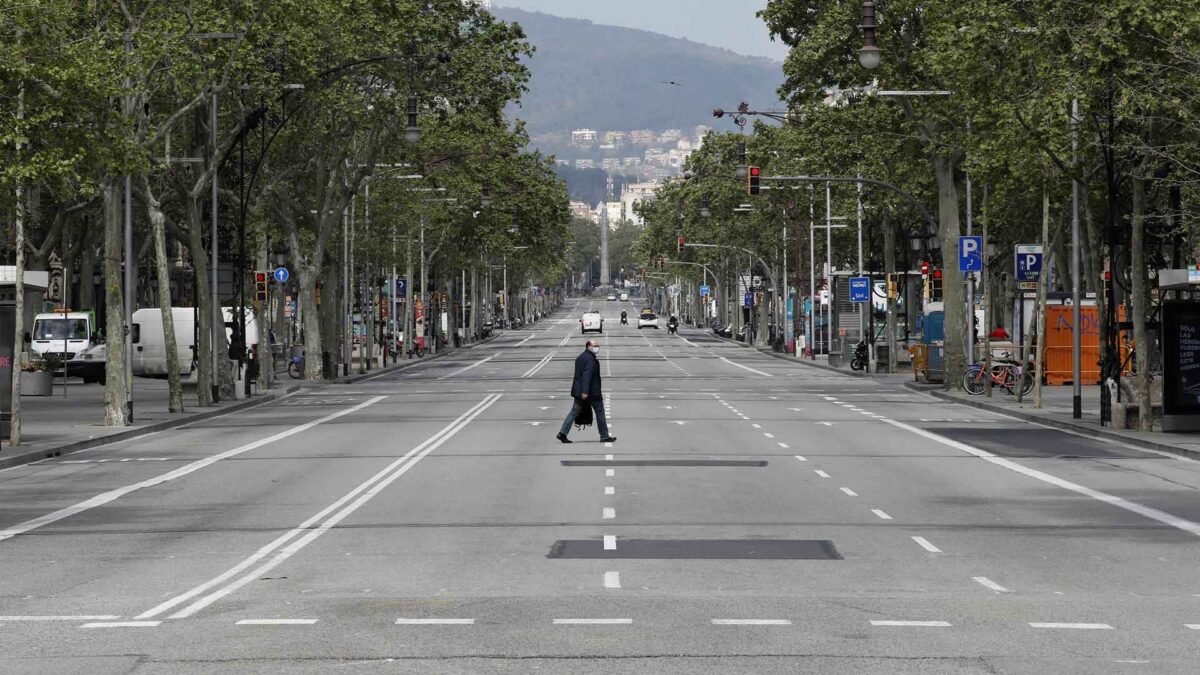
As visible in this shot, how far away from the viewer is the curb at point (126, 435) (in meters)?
28.9

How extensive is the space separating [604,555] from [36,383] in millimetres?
38629

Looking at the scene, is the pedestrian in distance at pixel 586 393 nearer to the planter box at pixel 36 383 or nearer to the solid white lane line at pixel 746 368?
the planter box at pixel 36 383

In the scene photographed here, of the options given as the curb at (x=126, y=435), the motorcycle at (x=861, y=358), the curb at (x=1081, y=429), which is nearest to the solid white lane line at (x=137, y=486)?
the curb at (x=126, y=435)

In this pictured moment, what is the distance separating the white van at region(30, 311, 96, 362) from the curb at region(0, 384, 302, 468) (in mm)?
13419

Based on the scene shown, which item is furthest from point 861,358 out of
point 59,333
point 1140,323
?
point 1140,323

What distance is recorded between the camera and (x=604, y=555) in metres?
16.1

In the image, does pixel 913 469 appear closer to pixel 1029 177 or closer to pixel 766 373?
pixel 1029 177

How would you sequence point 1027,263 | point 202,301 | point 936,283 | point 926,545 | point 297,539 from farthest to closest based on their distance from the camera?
1. point 936,283
2. point 202,301
3. point 1027,263
4. point 297,539
5. point 926,545

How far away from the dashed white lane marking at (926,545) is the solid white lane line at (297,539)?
5532 mm

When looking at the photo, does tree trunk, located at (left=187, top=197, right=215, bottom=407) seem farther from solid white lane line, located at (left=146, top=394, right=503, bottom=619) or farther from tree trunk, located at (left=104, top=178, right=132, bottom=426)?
solid white lane line, located at (left=146, top=394, right=503, bottom=619)

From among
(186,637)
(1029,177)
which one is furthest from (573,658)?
(1029,177)

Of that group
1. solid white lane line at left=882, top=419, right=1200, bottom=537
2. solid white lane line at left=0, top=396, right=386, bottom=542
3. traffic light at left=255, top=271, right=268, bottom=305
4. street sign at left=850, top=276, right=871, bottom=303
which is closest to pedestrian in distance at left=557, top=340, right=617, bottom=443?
solid white lane line at left=0, top=396, right=386, bottom=542

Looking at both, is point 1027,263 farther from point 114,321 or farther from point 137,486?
point 137,486

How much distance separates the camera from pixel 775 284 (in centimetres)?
11288
